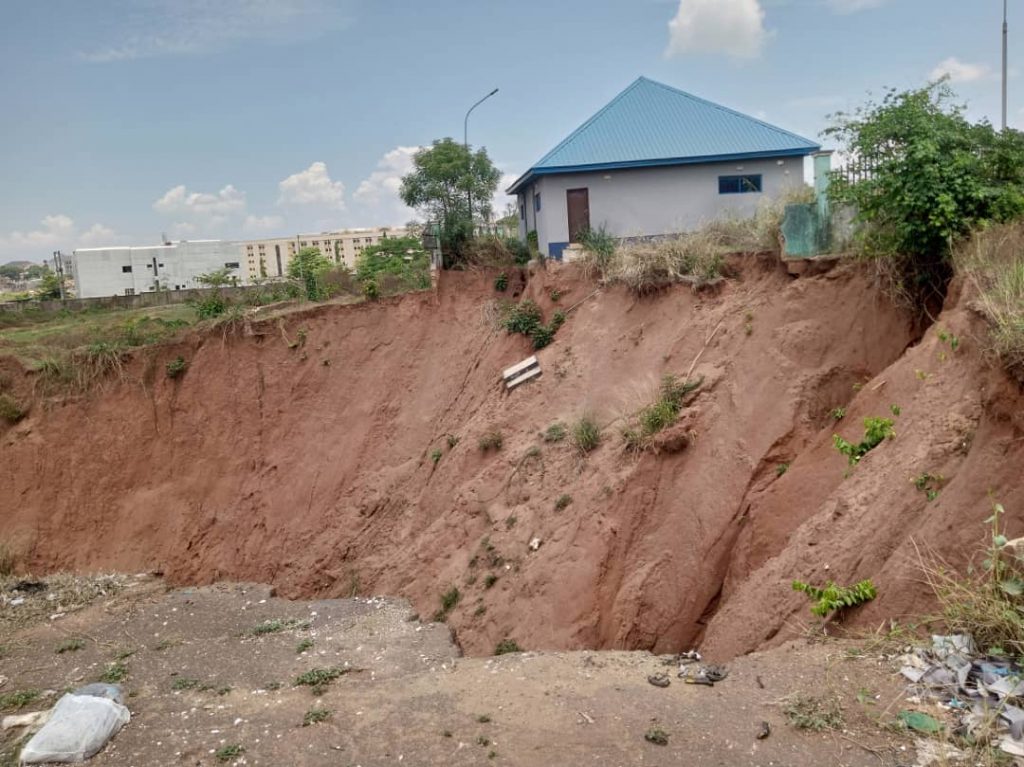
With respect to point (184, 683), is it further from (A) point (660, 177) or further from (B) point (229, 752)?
(A) point (660, 177)

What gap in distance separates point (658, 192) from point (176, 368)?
468 inches

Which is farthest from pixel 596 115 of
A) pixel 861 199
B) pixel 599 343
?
pixel 861 199

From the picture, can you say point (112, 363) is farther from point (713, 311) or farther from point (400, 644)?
point (713, 311)

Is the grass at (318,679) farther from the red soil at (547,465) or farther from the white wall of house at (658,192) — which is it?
the white wall of house at (658,192)

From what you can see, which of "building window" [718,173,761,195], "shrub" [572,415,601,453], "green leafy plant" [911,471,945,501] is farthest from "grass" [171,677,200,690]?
"building window" [718,173,761,195]

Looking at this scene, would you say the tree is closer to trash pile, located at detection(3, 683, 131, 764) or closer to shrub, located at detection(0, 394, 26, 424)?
shrub, located at detection(0, 394, 26, 424)

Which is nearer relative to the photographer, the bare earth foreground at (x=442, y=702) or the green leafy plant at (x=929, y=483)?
the bare earth foreground at (x=442, y=702)

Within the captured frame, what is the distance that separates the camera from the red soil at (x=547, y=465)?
7648mm

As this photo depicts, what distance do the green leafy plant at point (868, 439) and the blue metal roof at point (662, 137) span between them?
12.4 metres

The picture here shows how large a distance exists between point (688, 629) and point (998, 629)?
159 inches

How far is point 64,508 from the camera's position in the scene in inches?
623

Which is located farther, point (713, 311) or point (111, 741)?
point (713, 311)

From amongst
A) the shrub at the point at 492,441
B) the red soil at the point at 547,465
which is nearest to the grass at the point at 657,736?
the red soil at the point at 547,465

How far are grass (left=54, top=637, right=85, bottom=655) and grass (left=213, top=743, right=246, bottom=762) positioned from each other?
5639 mm
